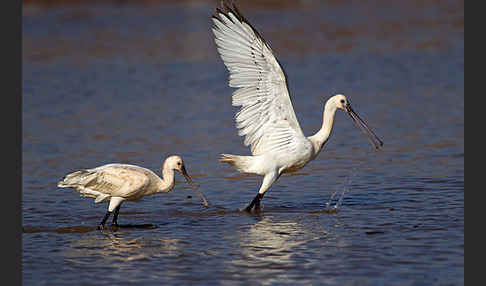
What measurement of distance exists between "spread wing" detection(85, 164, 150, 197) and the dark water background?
16.9 inches

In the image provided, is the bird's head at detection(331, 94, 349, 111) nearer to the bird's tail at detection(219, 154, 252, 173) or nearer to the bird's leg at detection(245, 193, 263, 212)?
the bird's tail at detection(219, 154, 252, 173)

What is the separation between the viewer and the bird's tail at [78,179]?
380 inches

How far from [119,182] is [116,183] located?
33 millimetres

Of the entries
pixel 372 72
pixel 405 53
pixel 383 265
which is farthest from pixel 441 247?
pixel 405 53

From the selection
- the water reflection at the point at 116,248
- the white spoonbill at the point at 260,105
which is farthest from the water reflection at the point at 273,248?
the white spoonbill at the point at 260,105

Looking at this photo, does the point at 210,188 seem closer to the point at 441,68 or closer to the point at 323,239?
the point at 323,239

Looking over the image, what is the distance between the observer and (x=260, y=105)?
10.4 m

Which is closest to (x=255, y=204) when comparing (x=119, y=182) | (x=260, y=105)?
(x=260, y=105)

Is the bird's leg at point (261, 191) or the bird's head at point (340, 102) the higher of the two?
the bird's head at point (340, 102)

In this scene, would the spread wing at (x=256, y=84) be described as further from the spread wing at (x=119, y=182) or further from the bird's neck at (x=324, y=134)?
the spread wing at (x=119, y=182)

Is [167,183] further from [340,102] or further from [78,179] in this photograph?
[340,102]

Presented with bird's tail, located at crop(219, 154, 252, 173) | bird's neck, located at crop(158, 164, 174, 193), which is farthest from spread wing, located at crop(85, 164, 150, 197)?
bird's tail, located at crop(219, 154, 252, 173)

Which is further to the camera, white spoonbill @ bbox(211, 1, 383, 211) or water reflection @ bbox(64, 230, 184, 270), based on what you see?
white spoonbill @ bbox(211, 1, 383, 211)

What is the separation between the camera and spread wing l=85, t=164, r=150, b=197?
9.57m
